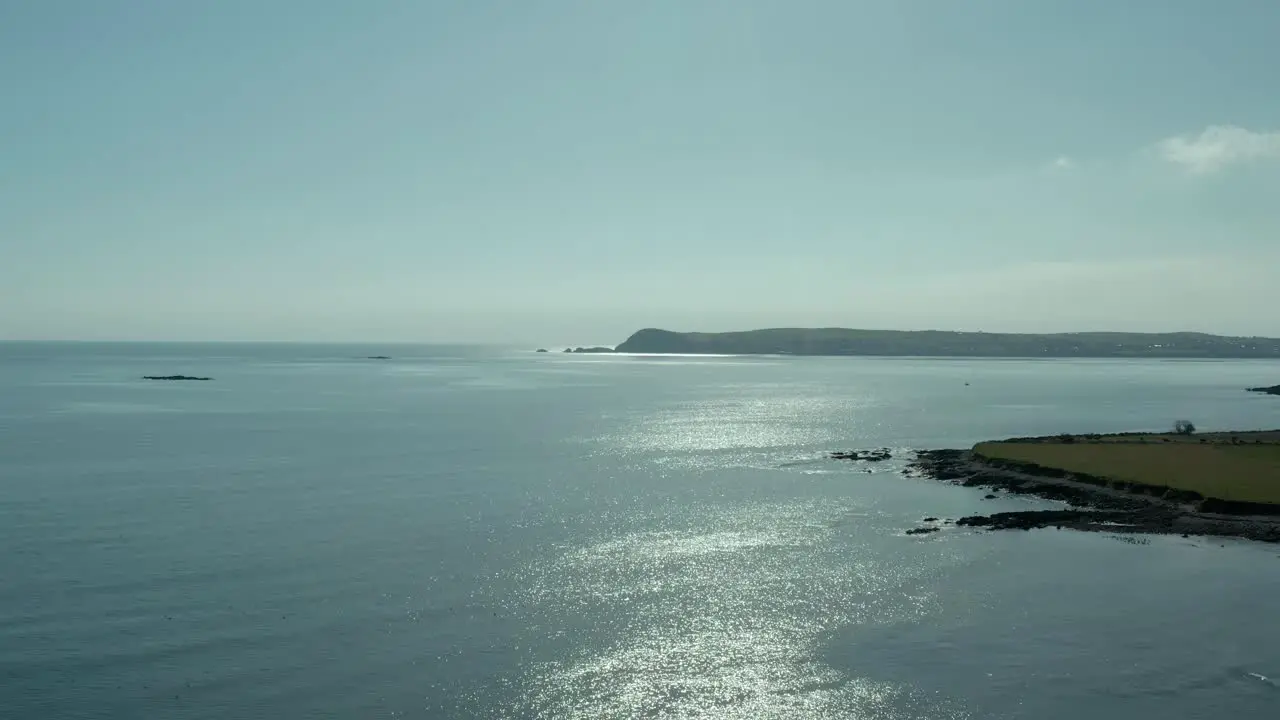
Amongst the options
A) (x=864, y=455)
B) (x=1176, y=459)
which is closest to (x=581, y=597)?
(x=864, y=455)

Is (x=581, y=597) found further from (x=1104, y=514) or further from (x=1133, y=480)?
(x=1133, y=480)

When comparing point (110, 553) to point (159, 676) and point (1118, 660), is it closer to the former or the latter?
point (159, 676)

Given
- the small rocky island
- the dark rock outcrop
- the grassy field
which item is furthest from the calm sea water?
the grassy field

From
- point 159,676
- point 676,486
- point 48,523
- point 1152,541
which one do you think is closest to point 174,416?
point 48,523

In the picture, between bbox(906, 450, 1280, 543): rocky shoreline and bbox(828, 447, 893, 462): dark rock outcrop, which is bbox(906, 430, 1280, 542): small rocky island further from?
bbox(828, 447, 893, 462): dark rock outcrop

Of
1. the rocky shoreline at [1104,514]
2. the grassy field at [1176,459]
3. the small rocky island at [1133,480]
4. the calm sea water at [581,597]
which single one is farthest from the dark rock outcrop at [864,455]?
the rocky shoreline at [1104,514]

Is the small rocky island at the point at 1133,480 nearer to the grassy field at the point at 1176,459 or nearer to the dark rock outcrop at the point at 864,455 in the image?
the grassy field at the point at 1176,459
